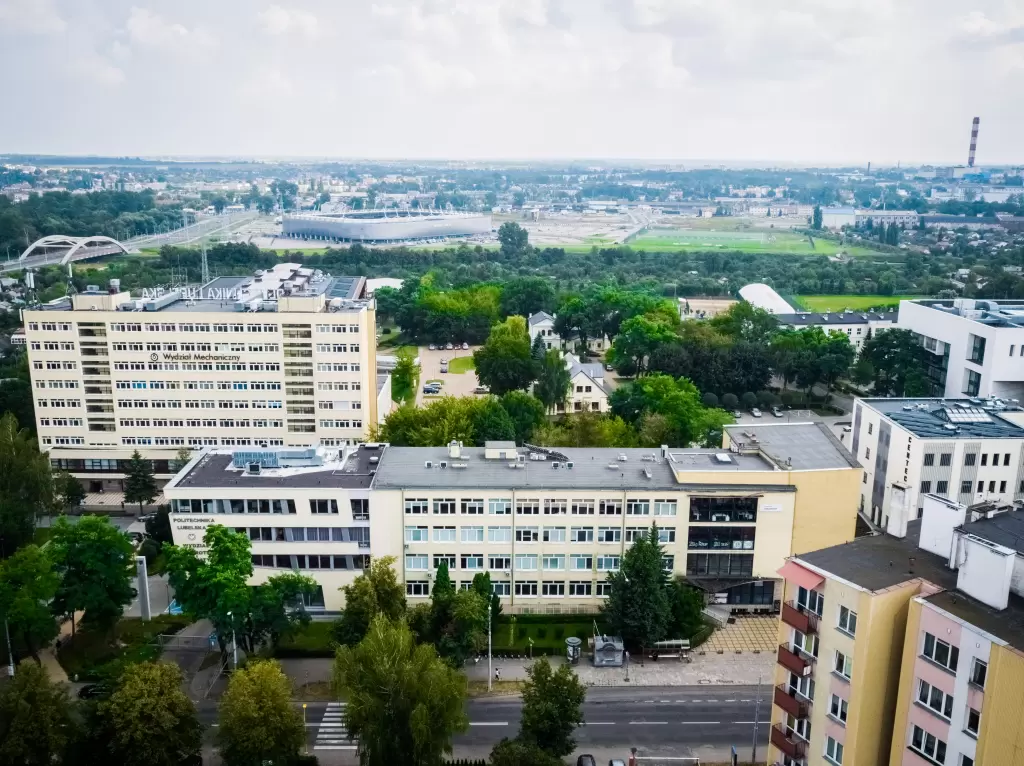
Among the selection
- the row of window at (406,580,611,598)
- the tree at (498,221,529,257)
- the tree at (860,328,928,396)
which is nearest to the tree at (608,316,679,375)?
the tree at (860,328,928,396)

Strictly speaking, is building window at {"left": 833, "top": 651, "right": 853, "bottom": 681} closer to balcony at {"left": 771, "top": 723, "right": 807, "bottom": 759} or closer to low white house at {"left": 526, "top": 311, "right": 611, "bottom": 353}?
balcony at {"left": 771, "top": 723, "right": 807, "bottom": 759}

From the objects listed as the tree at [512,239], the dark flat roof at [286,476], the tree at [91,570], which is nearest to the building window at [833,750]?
the dark flat roof at [286,476]

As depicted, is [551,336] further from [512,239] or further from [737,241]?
[737,241]

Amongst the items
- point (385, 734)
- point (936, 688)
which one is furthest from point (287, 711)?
point (936, 688)

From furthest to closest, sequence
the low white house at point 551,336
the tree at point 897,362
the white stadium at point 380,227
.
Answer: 1. the white stadium at point 380,227
2. the low white house at point 551,336
3. the tree at point 897,362

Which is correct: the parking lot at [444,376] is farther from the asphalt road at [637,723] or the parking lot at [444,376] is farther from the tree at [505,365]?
A: the asphalt road at [637,723]
